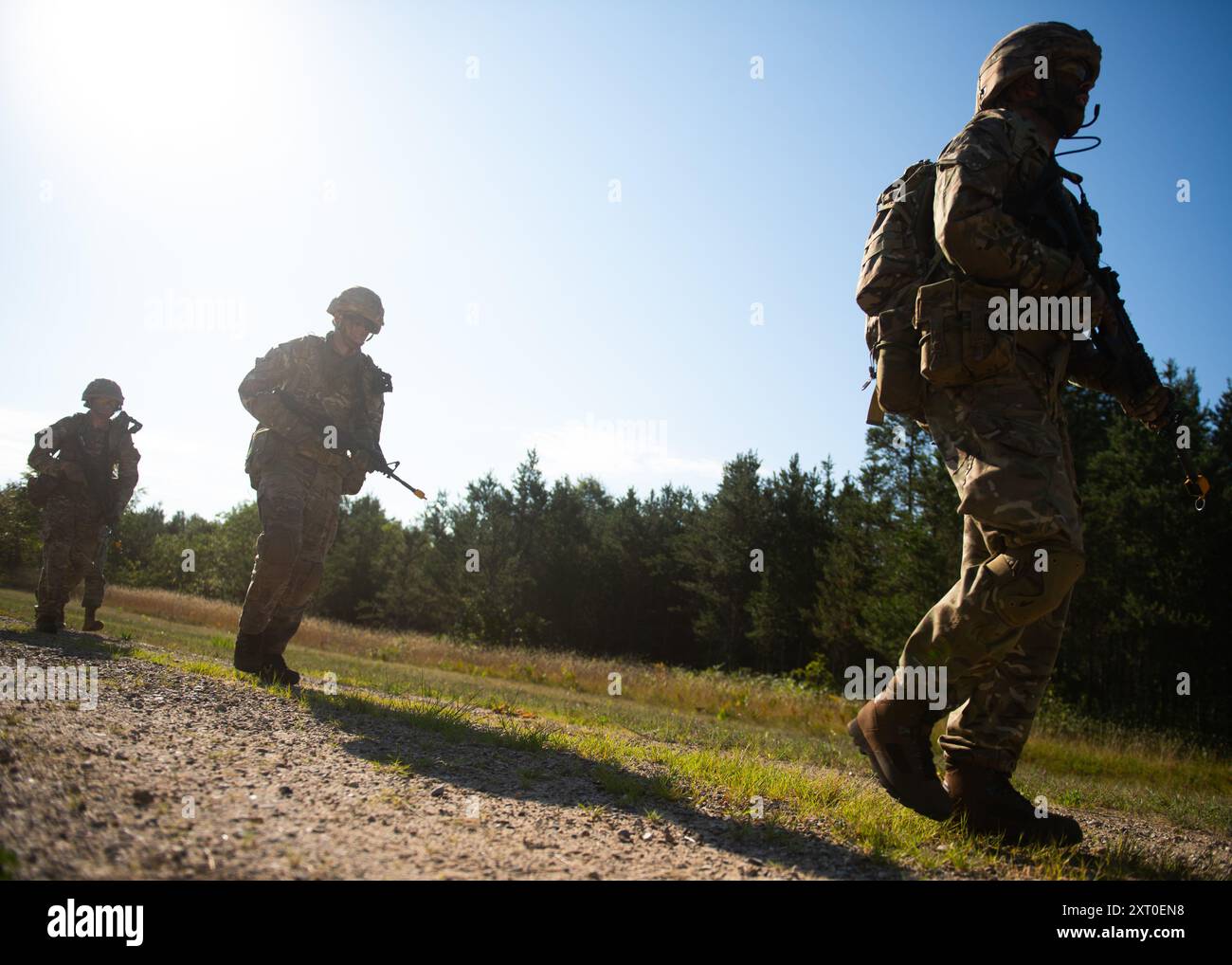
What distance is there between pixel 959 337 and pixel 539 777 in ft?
8.49

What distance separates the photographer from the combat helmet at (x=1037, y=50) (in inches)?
128

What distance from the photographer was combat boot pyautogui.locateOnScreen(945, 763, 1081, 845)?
2725mm

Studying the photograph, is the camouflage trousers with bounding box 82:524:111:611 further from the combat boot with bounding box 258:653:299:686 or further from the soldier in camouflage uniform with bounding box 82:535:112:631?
the combat boot with bounding box 258:653:299:686

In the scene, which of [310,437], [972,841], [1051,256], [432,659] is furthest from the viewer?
[432,659]

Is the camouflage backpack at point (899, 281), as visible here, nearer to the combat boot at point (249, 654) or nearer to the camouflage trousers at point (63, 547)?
the combat boot at point (249, 654)

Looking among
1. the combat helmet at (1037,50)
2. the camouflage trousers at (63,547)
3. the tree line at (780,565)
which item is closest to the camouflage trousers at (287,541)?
the camouflage trousers at (63,547)

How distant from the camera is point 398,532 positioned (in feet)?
180

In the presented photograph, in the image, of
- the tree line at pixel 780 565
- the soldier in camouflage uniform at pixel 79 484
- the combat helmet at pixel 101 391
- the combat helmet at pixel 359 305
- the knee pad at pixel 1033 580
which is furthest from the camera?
the tree line at pixel 780 565

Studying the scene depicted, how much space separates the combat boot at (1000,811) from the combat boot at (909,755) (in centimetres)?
8
